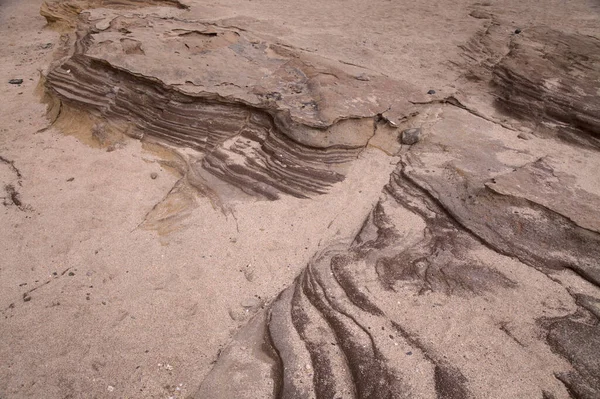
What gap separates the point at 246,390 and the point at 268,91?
2.60 metres

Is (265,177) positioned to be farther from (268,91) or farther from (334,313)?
(334,313)

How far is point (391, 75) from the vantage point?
197 inches

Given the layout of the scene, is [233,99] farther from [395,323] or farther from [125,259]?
[395,323]

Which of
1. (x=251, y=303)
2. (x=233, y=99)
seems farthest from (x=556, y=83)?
(x=251, y=303)

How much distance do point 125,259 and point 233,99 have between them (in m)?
1.67

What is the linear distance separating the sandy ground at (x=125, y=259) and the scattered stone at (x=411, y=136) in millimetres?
249

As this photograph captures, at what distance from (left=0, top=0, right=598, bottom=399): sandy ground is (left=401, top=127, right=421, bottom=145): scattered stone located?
9.8 inches

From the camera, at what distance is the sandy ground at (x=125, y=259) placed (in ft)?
8.15

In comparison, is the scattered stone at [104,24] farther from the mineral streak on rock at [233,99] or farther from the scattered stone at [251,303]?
the scattered stone at [251,303]

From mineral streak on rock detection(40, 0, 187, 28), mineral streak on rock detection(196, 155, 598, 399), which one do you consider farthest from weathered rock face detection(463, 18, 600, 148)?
mineral streak on rock detection(40, 0, 187, 28)

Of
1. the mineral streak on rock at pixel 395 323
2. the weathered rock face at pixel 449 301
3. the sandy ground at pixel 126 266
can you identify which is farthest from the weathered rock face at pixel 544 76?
the mineral streak on rock at pixel 395 323

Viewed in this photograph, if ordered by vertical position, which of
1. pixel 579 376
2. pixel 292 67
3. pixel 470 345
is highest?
pixel 292 67

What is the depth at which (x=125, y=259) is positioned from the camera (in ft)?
10.4

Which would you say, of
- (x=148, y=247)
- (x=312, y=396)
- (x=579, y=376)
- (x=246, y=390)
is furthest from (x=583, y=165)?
(x=148, y=247)
